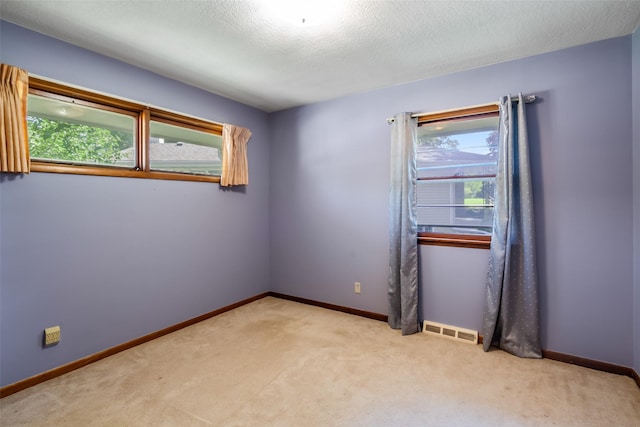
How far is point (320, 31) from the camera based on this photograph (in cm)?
198

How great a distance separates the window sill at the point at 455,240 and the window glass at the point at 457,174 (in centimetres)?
7

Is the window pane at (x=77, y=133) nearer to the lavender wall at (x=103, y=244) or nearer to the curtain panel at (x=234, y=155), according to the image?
the lavender wall at (x=103, y=244)

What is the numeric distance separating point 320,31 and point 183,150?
5.94 feet

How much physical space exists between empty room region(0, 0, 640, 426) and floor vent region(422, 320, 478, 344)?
0.02 meters

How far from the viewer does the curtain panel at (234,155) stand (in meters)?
3.24

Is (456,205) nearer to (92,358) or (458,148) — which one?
(458,148)

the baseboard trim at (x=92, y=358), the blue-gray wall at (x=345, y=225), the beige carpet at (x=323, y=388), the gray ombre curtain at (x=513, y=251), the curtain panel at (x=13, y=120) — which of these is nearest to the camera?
the beige carpet at (x=323, y=388)

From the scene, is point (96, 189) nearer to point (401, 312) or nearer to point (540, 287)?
point (401, 312)

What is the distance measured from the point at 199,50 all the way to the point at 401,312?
2.81 metres

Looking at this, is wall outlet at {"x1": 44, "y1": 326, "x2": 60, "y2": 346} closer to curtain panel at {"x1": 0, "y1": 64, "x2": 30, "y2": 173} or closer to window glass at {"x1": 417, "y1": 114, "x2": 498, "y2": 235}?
curtain panel at {"x1": 0, "y1": 64, "x2": 30, "y2": 173}

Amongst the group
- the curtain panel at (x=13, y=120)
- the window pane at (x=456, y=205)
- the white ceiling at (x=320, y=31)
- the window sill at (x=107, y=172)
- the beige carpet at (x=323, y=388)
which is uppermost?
the white ceiling at (x=320, y=31)

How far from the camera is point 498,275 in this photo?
2.38 meters

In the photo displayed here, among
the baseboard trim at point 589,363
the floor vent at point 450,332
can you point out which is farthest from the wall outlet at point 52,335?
the baseboard trim at point 589,363

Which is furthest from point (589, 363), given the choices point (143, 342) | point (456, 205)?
point (143, 342)
